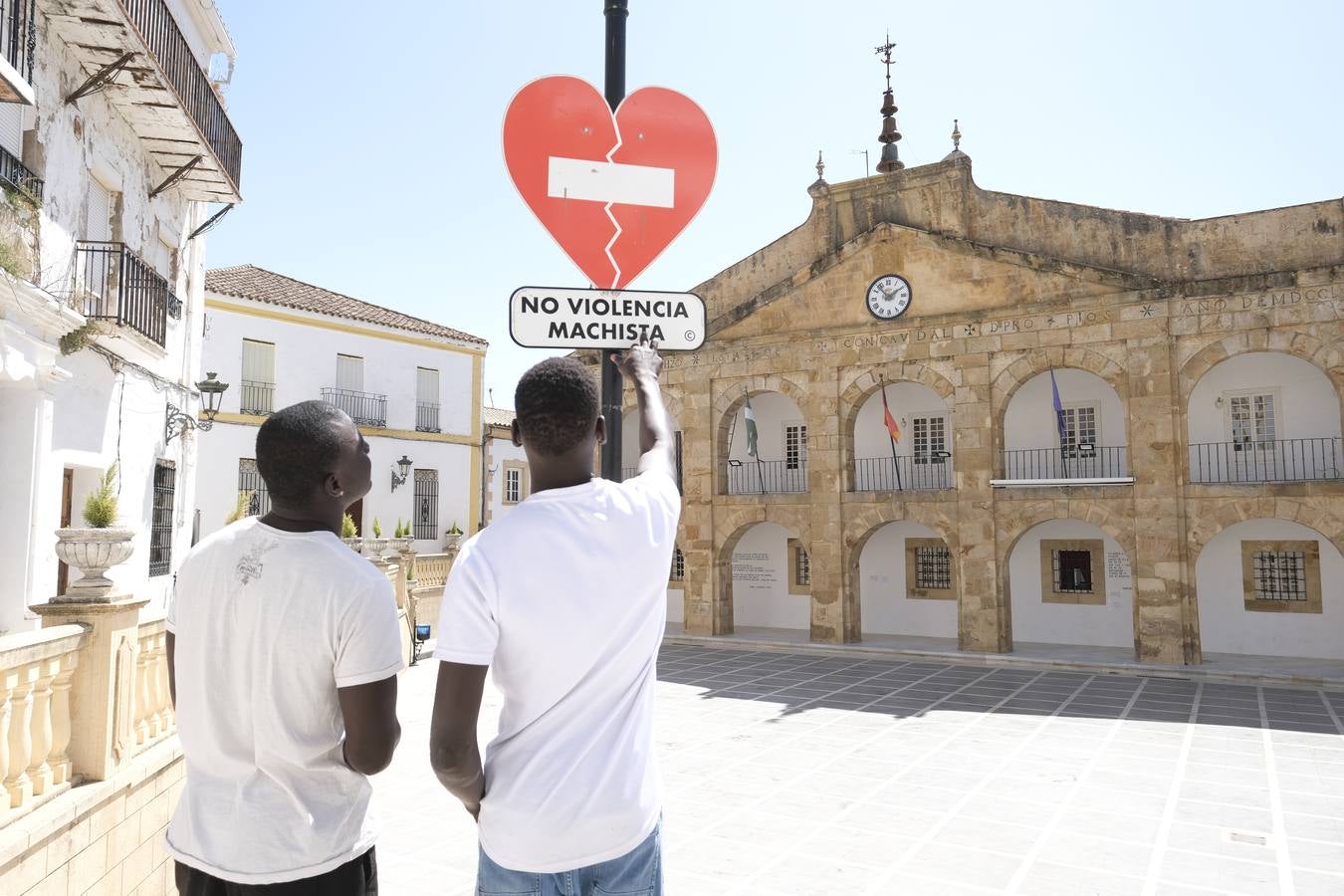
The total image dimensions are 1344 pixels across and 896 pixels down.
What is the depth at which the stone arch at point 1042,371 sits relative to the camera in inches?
664

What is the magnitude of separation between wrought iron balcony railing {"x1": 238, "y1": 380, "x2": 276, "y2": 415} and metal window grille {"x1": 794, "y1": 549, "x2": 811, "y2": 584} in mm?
13192

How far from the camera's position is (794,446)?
2217 centimetres

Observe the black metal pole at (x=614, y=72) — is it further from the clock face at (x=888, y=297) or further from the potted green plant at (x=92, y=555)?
the clock face at (x=888, y=297)

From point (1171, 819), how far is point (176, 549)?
1274 cm

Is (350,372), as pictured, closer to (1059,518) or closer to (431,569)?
(431,569)

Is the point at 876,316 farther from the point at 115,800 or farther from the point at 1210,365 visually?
the point at 115,800

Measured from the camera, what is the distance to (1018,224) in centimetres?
1852

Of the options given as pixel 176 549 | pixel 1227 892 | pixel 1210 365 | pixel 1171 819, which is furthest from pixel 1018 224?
pixel 176 549

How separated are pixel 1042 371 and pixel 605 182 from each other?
16.2 meters

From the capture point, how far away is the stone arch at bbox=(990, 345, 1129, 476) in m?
16.9

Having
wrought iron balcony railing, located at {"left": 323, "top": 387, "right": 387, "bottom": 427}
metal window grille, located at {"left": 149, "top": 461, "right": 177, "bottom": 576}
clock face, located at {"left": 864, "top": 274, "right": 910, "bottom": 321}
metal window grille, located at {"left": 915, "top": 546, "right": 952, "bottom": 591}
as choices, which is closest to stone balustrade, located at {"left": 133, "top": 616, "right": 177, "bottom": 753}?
metal window grille, located at {"left": 149, "top": 461, "right": 177, "bottom": 576}

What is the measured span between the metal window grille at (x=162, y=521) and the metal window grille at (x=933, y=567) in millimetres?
14837

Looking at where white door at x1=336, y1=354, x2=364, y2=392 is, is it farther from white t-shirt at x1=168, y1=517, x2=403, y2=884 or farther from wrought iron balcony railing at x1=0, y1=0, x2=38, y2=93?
white t-shirt at x1=168, y1=517, x2=403, y2=884

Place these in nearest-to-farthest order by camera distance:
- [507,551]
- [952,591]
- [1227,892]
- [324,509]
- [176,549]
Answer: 1. [507,551]
2. [324,509]
3. [1227,892]
4. [176,549]
5. [952,591]
